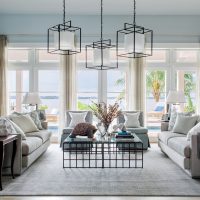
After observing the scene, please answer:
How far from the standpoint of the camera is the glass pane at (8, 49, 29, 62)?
30.4ft

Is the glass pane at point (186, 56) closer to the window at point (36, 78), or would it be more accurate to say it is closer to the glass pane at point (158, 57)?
the glass pane at point (158, 57)

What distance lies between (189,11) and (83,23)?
2.85m

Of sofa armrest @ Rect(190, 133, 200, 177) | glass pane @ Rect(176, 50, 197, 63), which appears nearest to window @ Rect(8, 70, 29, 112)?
glass pane @ Rect(176, 50, 197, 63)

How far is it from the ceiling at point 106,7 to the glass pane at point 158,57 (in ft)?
3.72

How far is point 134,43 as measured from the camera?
470 centimetres

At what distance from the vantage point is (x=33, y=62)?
9.30 metres

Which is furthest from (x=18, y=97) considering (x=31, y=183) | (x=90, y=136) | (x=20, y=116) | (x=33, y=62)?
(x=31, y=183)

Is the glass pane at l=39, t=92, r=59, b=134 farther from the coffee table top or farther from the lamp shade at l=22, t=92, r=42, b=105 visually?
the coffee table top

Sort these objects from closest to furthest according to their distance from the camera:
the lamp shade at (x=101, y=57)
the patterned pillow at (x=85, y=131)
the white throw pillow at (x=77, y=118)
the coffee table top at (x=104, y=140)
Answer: the coffee table top at (x=104, y=140) < the lamp shade at (x=101, y=57) < the patterned pillow at (x=85, y=131) < the white throw pillow at (x=77, y=118)

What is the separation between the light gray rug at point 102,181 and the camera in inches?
163

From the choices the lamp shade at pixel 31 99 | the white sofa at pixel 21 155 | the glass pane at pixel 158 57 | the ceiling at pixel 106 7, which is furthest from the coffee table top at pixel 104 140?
the glass pane at pixel 158 57

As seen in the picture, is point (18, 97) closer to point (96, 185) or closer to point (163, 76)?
point (163, 76)

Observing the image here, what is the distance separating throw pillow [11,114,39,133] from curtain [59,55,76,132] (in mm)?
2009

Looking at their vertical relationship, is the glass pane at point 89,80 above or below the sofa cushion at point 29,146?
above
